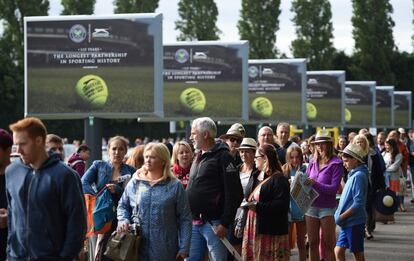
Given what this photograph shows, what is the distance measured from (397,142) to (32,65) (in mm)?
8069

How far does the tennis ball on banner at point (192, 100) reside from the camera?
28.7m

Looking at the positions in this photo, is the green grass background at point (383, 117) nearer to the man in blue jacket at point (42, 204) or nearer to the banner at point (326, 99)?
the banner at point (326, 99)

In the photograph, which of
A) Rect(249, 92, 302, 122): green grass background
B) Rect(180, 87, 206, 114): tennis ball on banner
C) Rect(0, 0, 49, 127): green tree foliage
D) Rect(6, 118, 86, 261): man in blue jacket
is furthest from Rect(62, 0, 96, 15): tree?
Rect(6, 118, 86, 261): man in blue jacket

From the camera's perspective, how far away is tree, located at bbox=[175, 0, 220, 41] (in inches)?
2825

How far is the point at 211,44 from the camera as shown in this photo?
2816 cm

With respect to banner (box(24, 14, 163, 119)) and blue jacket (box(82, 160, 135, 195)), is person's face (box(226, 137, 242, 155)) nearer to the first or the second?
blue jacket (box(82, 160, 135, 195))

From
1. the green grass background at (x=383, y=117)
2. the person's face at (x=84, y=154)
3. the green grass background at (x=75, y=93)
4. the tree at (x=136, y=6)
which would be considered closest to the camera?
the person's face at (x=84, y=154)

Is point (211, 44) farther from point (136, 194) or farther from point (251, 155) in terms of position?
point (136, 194)

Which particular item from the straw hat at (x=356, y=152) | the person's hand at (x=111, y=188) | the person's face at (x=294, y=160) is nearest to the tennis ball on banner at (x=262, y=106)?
the person's face at (x=294, y=160)

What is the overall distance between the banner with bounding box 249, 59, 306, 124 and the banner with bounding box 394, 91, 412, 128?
18815mm

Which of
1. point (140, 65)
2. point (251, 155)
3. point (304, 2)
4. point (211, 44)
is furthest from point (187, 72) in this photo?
point (304, 2)

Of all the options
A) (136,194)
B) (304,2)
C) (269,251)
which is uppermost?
(304,2)

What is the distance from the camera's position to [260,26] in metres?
72.9

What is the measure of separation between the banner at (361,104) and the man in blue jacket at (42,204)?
3870cm
